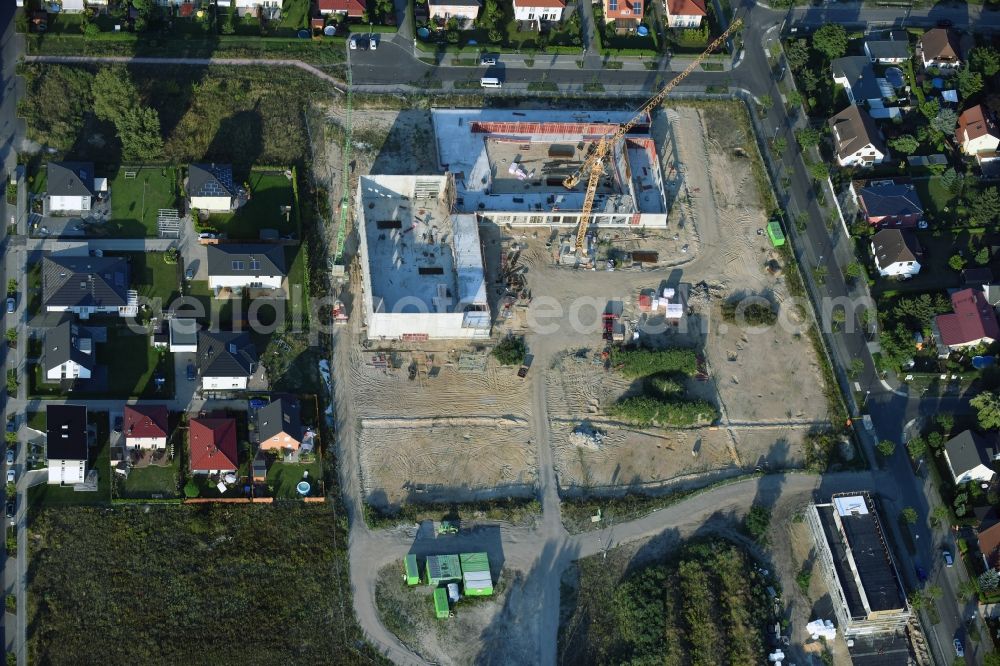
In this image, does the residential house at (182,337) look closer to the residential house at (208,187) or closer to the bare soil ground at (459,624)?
the residential house at (208,187)

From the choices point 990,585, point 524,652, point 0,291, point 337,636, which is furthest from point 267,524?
point 990,585

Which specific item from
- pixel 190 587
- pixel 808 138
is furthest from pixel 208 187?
pixel 808 138

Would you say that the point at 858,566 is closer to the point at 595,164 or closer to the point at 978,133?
the point at 595,164

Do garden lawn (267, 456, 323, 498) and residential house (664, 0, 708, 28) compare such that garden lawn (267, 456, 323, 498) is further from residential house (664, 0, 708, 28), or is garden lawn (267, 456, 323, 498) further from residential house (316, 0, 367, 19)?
residential house (664, 0, 708, 28)

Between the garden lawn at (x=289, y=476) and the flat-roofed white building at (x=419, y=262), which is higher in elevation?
the flat-roofed white building at (x=419, y=262)

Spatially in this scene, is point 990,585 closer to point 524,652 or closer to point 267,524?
point 524,652

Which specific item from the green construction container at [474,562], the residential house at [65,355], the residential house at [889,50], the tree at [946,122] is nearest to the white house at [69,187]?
the residential house at [65,355]
